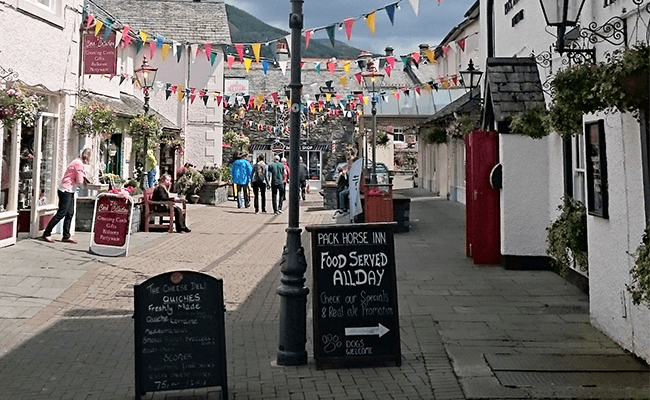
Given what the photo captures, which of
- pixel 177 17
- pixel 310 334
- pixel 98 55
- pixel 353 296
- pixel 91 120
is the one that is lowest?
pixel 310 334

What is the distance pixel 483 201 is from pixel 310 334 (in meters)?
4.69

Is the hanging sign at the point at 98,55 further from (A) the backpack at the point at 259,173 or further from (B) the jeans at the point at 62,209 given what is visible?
(A) the backpack at the point at 259,173

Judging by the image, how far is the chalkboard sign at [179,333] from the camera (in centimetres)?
452

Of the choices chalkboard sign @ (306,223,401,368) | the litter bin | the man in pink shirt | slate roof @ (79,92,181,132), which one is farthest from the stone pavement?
slate roof @ (79,92,181,132)

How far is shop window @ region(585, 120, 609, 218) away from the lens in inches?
239

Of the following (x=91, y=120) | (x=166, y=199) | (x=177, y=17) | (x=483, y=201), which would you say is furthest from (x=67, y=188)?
(x=177, y=17)

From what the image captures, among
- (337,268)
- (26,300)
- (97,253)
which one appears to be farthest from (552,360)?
(97,253)

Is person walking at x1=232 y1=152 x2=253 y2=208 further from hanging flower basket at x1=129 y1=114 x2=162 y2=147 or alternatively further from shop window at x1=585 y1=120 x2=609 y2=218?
shop window at x1=585 y1=120 x2=609 y2=218

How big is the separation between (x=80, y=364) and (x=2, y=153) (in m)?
6.65

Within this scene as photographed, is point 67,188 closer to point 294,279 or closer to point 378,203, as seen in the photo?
point 378,203

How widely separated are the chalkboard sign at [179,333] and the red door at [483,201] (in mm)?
6340

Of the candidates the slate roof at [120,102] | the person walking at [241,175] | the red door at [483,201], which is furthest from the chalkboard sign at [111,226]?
the person walking at [241,175]

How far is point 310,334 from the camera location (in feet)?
21.2

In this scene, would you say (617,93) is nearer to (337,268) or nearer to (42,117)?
(337,268)
